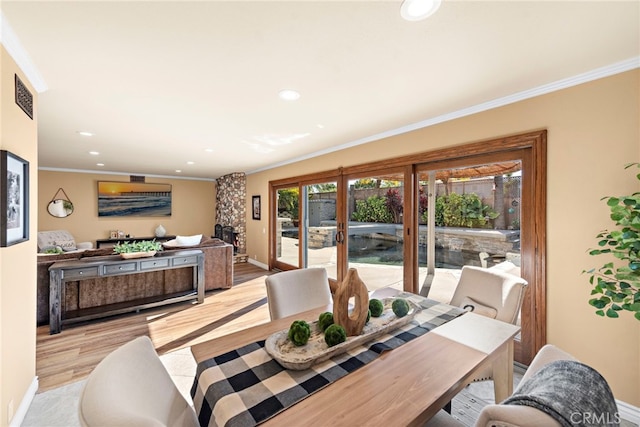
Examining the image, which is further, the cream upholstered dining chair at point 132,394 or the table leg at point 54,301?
the table leg at point 54,301

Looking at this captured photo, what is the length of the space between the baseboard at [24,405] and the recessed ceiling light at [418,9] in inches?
126

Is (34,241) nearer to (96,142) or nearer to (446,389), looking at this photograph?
(96,142)

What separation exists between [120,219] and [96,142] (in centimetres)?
412

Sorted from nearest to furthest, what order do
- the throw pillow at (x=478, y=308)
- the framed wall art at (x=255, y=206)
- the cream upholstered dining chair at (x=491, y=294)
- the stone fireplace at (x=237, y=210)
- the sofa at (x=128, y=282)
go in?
1. the cream upholstered dining chair at (x=491, y=294)
2. the throw pillow at (x=478, y=308)
3. the sofa at (x=128, y=282)
4. the framed wall art at (x=255, y=206)
5. the stone fireplace at (x=237, y=210)

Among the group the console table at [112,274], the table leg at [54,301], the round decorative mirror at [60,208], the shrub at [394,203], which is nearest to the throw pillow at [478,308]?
the shrub at [394,203]

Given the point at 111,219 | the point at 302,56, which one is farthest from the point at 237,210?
the point at 302,56

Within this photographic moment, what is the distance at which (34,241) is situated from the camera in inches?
79.4

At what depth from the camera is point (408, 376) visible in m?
1.07

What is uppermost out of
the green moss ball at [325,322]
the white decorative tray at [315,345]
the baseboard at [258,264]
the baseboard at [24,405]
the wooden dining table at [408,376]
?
the green moss ball at [325,322]

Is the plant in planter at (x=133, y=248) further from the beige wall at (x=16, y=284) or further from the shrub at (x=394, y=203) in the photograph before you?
the shrub at (x=394, y=203)

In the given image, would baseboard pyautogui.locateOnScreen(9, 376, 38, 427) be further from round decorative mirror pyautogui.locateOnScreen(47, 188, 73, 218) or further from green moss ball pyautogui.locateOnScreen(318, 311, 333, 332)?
round decorative mirror pyautogui.locateOnScreen(47, 188, 73, 218)

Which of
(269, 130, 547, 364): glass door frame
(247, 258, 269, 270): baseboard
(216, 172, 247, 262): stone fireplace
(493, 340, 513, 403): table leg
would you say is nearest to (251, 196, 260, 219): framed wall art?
(216, 172, 247, 262): stone fireplace

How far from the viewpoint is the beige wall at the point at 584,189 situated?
182 cm

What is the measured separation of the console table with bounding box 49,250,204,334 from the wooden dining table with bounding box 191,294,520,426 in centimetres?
290
